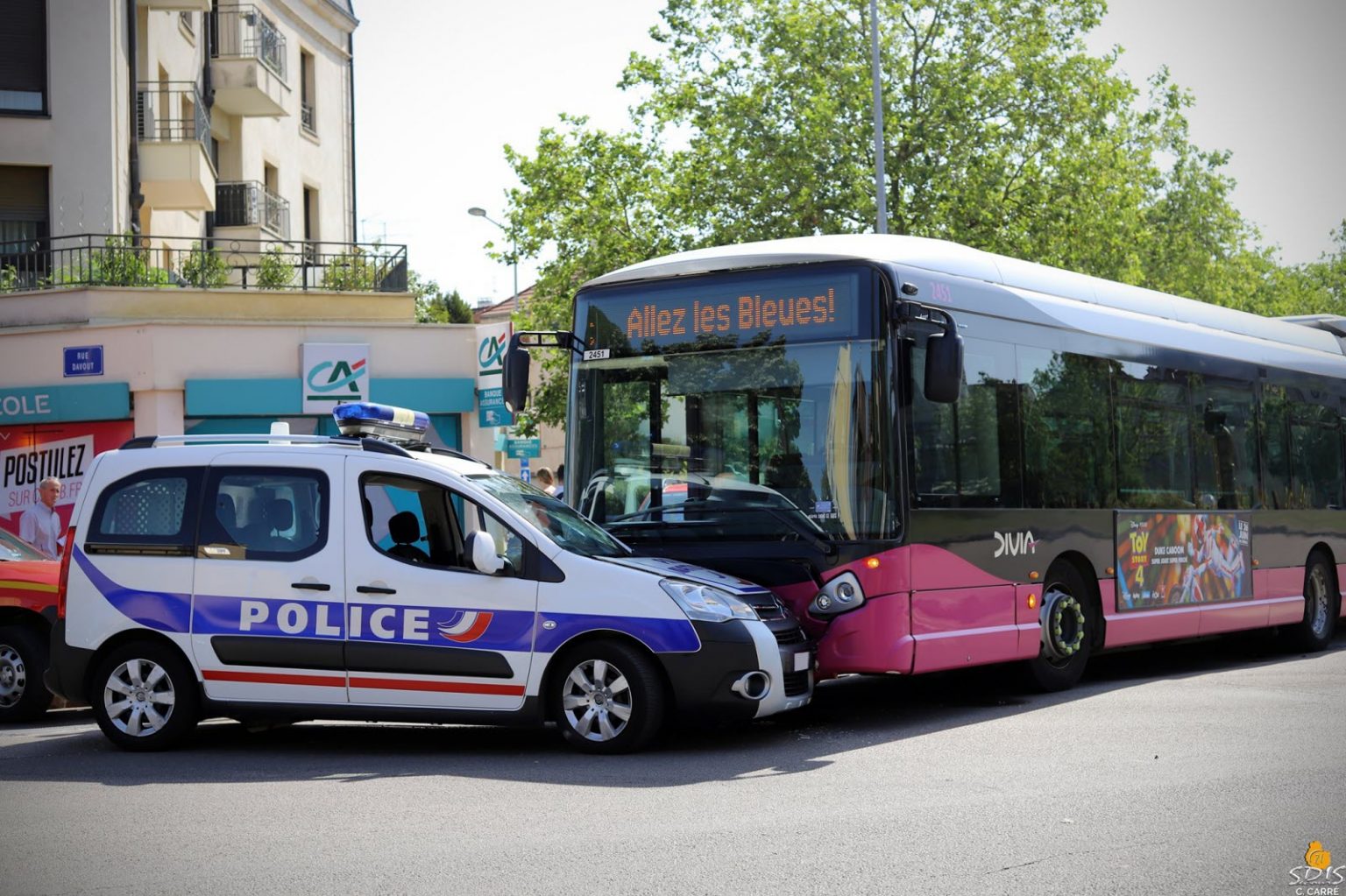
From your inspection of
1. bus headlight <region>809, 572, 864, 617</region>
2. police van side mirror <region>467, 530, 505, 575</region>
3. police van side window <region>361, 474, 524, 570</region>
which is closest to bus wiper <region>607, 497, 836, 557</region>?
bus headlight <region>809, 572, 864, 617</region>

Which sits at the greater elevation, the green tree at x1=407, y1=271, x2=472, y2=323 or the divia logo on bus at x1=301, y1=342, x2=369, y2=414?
the green tree at x1=407, y1=271, x2=472, y2=323

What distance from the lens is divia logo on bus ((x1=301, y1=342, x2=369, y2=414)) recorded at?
24438 millimetres

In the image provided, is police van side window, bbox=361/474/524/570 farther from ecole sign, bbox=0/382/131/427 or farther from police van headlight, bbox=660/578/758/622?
ecole sign, bbox=0/382/131/427

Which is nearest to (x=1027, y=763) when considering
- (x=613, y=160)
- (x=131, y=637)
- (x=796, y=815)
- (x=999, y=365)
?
(x=796, y=815)

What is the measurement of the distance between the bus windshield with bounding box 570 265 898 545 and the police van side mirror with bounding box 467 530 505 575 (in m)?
1.61

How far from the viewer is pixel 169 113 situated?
89.9 ft

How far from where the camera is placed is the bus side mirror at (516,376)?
1141 cm

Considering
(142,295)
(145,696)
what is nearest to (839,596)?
(145,696)

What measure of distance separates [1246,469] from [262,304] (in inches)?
603

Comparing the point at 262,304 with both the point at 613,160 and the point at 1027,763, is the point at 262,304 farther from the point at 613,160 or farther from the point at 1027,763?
the point at 1027,763

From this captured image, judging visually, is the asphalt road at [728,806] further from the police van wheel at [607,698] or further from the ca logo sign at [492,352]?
the ca logo sign at [492,352]

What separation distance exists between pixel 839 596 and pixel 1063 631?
9.49ft

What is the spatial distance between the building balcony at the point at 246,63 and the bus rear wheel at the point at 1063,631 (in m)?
21.4

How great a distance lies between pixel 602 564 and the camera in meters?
9.55
